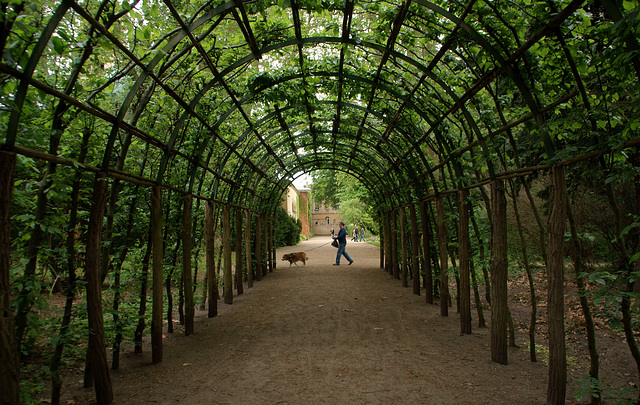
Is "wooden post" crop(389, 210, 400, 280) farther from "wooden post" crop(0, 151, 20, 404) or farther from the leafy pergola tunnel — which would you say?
"wooden post" crop(0, 151, 20, 404)

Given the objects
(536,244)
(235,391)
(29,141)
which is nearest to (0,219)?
(29,141)

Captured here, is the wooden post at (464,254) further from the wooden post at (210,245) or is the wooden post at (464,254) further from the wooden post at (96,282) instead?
the wooden post at (96,282)

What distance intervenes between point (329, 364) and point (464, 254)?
8.70ft

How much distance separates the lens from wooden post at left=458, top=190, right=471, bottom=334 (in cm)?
570

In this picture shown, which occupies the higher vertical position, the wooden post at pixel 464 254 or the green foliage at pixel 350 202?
the green foliage at pixel 350 202

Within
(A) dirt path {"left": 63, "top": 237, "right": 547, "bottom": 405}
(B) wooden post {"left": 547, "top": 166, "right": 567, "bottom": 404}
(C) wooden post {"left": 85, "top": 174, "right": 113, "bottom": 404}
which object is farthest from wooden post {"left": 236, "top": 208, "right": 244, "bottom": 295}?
(B) wooden post {"left": 547, "top": 166, "right": 567, "bottom": 404}

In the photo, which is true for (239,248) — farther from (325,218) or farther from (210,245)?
(325,218)

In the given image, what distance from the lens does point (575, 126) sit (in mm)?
2996

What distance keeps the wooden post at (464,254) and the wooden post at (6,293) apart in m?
5.19

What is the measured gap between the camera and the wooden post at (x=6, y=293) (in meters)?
2.40

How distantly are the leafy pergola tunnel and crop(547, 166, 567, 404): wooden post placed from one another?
0.01m

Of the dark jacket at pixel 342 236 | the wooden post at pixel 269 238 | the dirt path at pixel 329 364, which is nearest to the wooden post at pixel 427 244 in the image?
the dirt path at pixel 329 364

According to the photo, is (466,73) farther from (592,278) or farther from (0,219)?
(0,219)

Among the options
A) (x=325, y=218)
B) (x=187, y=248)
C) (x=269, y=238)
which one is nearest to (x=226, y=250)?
(x=187, y=248)
